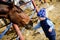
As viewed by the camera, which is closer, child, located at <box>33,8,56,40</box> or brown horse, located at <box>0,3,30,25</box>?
brown horse, located at <box>0,3,30,25</box>

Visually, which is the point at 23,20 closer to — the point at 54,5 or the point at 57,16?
the point at 57,16

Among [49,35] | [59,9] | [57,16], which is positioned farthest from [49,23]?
[59,9]

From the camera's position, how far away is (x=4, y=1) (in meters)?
2.31

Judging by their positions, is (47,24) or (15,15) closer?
(15,15)

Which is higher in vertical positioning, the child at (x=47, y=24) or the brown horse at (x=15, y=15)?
the brown horse at (x=15, y=15)

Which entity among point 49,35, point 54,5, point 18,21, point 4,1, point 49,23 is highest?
point 4,1

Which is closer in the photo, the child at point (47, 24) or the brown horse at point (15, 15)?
the brown horse at point (15, 15)

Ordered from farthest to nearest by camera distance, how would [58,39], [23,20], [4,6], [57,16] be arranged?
[57,16], [58,39], [4,6], [23,20]

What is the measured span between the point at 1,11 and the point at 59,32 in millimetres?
2019

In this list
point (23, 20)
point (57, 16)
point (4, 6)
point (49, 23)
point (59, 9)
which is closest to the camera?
point (23, 20)

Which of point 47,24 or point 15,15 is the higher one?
point 15,15

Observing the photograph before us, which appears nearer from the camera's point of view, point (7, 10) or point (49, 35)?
point (7, 10)

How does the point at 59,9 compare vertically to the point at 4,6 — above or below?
below

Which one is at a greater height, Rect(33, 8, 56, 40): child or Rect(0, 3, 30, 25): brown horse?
Rect(0, 3, 30, 25): brown horse
